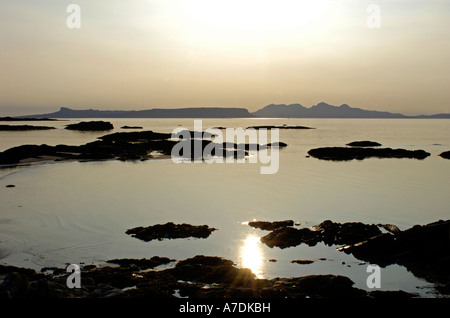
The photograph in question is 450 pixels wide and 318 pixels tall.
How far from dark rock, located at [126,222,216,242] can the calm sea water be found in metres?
0.59

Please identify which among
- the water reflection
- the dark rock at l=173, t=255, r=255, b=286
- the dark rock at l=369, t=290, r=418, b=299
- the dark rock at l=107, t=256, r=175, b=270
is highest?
the dark rock at l=173, t=255, r=255, b=286

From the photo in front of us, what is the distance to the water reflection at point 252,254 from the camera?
49.8ft

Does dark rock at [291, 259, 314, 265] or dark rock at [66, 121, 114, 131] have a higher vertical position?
dark rock at [66, 121, 114, 131]

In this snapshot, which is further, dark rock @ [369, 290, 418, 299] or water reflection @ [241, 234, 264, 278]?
water reflection @ [241, 234, 264, 278]

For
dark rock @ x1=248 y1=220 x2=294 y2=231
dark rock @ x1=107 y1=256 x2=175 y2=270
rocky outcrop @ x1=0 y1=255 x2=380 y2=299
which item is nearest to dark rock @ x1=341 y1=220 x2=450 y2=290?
rocky outcrop @ x1=0 y1=255 x2=380 y2=299

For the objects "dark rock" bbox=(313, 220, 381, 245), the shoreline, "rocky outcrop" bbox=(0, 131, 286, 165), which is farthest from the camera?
"rocky outcrop" bbox=(0, 131, 286, 165)

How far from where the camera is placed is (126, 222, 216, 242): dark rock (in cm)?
1931

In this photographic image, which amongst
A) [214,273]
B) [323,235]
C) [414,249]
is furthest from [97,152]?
[414,249]

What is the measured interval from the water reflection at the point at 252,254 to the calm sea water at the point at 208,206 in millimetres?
42

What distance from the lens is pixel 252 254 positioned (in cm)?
1689

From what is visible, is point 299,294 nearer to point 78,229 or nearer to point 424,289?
point 424,289

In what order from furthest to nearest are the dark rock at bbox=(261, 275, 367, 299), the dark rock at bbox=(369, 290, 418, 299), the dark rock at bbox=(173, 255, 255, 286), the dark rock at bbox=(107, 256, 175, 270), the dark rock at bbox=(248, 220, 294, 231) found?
the dark rock at bbox=(248, 220, 294, 231) < the dark rock at bbox=(107, 256, 175, 270) < the dark rock at bbox=(173, 255, 255, 286) < the dark rock at bbox=(369, 290, 418, 299) < the dark rock at bbox=(261, 275, 367, 299)

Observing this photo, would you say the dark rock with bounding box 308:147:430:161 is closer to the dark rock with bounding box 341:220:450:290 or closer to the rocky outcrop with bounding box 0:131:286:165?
the rocky outcrop with bounding box 0:131:286:165

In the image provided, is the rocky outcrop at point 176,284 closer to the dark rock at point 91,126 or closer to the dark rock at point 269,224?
the dark rock at point 269,224
